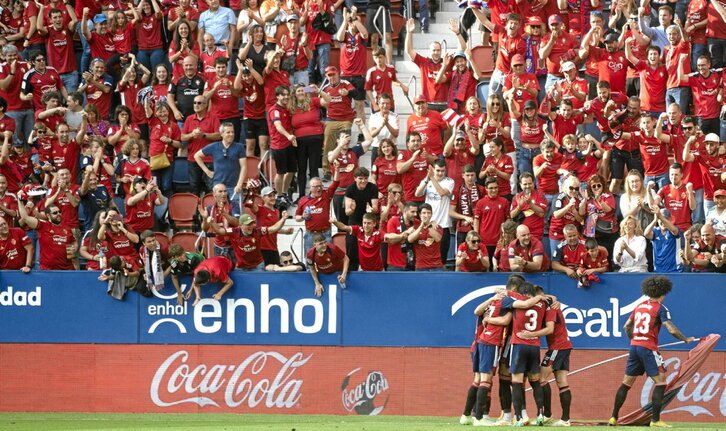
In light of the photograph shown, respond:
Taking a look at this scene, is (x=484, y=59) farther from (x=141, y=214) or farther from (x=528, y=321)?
(x=528, y=321)

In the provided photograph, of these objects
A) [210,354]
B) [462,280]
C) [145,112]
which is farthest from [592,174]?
[145,112]

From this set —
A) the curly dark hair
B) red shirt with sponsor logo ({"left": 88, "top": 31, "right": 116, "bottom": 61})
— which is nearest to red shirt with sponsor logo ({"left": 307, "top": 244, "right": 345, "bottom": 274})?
the curly dark hair

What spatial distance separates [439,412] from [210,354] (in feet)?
11.3

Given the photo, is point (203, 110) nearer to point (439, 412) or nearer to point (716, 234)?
point (439, 412)

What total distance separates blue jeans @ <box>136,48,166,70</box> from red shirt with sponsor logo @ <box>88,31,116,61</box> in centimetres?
53

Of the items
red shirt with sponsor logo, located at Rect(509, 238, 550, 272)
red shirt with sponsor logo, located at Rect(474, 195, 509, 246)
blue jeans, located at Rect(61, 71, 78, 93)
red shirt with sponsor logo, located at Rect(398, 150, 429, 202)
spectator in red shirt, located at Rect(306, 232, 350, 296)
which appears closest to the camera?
red shirt with sponsor logo, located at Rect(509, 238, 550, 272)

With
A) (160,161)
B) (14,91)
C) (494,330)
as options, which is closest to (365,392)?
(494,330)

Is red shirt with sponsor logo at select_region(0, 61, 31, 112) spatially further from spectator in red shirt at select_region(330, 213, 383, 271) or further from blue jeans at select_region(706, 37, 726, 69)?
blue jeans at select_region(706, 37, 726, 69)

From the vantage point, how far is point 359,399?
1861 centimetres

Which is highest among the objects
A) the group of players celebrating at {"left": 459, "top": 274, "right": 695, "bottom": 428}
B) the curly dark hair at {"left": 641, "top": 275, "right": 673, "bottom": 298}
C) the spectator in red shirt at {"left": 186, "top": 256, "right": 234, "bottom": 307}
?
the curly dark hair at {"left": 641, "top": 275, "right": 673, "bottom": 298}

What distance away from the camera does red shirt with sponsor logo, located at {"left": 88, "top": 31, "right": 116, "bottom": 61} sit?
23.9 metres

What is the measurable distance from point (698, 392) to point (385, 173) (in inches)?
224

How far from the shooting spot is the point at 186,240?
66.4 feet

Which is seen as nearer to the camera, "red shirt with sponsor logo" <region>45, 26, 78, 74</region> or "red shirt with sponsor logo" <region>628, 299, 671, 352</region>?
"red shirt with sponsor logo" <region>628, 299, 671, 352</region>
